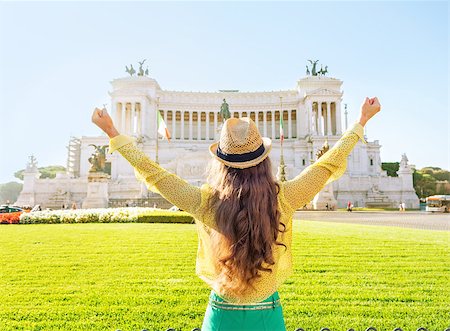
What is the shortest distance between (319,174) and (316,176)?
0.10 feet

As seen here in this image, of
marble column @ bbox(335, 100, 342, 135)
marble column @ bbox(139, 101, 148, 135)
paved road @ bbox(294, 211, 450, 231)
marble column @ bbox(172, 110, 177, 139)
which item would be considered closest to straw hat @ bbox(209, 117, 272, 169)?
paved road @ bbox(294, 211, 450, 231)

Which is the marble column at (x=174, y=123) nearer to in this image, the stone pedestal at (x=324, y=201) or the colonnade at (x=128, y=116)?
the colonnade at (x=128, y=116)

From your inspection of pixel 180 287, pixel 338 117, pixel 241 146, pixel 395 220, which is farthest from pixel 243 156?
pixel 338 117

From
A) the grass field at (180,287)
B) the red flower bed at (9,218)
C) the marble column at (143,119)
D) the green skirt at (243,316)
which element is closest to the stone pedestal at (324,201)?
the red flower bed at (9,218)

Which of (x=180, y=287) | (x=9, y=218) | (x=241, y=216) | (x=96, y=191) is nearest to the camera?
(x=241, y=216)

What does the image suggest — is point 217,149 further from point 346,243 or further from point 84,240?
point 84,240

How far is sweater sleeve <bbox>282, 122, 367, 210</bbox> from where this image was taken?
2881 millimetres

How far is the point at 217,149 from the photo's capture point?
114 inches

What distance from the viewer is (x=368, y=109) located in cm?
329

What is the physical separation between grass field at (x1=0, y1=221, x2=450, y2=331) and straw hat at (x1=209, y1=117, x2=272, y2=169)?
3.74m

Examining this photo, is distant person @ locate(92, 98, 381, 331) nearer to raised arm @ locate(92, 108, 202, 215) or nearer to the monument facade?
raised arm @ locate(92, 108, 202, 215)

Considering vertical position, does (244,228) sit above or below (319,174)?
below

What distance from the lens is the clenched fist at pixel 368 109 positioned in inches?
129

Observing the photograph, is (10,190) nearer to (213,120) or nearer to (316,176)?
(213,120)
